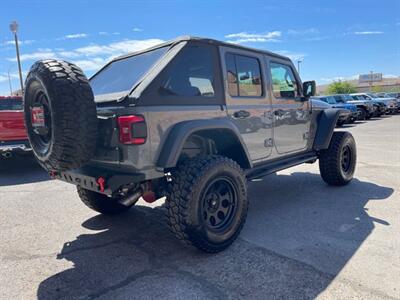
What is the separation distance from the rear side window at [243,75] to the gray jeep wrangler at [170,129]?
0.04ft

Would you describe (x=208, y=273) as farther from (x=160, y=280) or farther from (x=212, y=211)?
(x=212, y=211)

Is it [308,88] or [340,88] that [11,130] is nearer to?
[308,88]

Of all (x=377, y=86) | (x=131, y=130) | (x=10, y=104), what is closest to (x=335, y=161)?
(x=131, y=130)

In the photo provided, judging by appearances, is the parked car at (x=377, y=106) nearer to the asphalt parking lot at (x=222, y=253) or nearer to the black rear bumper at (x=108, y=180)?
the asphalt parking lot at (x=222, y=253)

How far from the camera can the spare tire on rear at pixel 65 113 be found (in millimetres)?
2758

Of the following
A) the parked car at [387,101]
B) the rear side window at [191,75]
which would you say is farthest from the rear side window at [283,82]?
the parked car at [387,101]

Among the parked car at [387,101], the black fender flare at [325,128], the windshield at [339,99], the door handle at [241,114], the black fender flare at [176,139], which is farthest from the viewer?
the parked car at [387,101]

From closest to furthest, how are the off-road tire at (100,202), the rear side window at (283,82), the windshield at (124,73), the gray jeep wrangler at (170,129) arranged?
the gray jeep wrangler at (170,129)
the windshield at (124,73)
the off-road tire at (100,202)
the rear side window at (283,82)

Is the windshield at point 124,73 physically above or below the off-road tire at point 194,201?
above

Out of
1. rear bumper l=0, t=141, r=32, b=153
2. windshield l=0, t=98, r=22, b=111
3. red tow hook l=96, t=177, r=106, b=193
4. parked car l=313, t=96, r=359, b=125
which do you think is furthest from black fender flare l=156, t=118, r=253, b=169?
parked car l=313, t=96, r=359, b=125

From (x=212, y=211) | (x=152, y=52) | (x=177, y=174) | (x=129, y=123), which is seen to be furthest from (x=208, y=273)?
(x=152, y=52)

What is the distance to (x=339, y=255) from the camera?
10.5ft

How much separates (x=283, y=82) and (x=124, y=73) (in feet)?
7.48

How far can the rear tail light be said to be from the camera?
2826 millimetres
